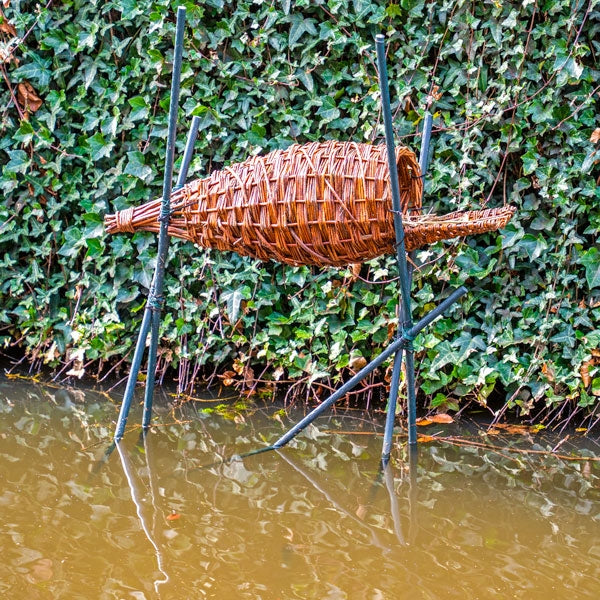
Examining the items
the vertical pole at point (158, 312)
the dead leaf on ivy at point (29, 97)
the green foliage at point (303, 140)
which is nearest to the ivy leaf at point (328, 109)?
the green foliage at point (303, 140)

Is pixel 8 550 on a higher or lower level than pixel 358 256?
lower

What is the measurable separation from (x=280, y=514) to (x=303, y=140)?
81.4 inches

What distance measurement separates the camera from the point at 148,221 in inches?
129

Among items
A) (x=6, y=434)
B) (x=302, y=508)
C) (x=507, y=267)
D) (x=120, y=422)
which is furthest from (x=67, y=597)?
(x=507, y=267)

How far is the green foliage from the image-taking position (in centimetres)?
369

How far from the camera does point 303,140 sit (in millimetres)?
4082

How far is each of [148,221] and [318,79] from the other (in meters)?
1.33

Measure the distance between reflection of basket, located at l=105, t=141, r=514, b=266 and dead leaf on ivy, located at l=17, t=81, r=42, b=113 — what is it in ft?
6.17

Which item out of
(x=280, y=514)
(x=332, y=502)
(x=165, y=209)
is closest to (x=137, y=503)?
(x=280, y=514)

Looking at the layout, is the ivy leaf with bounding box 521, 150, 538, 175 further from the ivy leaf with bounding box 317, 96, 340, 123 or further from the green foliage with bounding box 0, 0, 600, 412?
the ivy leaf with bounding box 317, 96, 340, 123

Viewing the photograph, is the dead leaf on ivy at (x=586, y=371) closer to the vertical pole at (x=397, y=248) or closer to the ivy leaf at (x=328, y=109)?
the vertical pole at (x=397, y=248)

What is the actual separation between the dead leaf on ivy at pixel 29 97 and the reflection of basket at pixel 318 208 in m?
1.88

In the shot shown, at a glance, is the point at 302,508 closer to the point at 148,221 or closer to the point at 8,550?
the point at 8,550

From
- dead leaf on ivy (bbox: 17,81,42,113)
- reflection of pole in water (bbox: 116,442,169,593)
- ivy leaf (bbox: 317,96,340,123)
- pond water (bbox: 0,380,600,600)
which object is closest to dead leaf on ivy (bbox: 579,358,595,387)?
pond water (bbox: 0,380,600,600)
